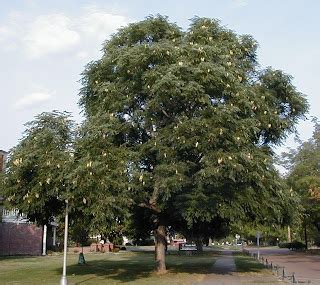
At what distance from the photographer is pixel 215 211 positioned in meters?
22.0

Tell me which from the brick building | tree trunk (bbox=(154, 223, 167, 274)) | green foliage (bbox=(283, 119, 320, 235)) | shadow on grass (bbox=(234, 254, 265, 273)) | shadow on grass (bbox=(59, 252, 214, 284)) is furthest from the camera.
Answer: the brick building

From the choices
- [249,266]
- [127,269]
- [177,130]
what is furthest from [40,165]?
[249,266]

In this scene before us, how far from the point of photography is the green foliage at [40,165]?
69.9 feet

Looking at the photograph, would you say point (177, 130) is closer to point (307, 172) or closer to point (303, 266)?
point (303, 266)

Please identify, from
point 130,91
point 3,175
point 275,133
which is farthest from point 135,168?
point 275,133

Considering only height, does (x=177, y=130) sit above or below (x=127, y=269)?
above

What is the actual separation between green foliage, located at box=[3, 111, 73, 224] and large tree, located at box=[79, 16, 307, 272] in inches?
49.9

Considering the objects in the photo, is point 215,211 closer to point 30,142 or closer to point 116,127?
point 116,127

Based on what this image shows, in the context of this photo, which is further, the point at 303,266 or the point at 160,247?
the point at 303,266

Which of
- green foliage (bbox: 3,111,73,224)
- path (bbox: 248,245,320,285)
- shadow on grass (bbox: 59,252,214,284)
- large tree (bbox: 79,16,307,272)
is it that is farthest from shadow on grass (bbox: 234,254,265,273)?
green foliage (bbox: 3,111,73,224)

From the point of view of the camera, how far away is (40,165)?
21.6 meters

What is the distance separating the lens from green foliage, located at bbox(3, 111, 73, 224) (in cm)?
2131

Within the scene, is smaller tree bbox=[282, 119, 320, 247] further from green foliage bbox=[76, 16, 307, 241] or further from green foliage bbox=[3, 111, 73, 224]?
green foliage bbox=[3, 111, 73, 224]

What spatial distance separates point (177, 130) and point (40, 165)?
6.07 meters
